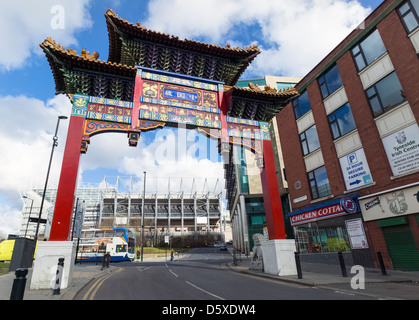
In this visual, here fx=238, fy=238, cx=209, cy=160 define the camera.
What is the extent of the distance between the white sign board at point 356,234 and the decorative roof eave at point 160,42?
1334cm

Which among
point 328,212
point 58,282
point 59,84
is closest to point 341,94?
point 328,212

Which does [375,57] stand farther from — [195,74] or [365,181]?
[195,74]

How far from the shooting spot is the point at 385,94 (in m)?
15.7

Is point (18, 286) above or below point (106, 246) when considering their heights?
below

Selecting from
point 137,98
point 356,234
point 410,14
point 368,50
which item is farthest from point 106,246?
point 410,14

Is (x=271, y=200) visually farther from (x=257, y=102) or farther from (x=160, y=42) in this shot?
(x=160, y=42)

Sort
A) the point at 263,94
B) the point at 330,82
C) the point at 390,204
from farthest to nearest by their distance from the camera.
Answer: the point at 330,82
the point at 263,94
the point at 390,204

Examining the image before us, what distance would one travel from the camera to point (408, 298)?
23.4ft

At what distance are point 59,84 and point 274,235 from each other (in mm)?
14513

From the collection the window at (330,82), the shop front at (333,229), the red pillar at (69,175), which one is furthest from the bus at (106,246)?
the window at (330,82)

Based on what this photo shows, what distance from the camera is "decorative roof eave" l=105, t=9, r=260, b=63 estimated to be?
12.2m

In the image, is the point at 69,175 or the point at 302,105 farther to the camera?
the point at 302,105

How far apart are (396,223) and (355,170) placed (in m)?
4.33

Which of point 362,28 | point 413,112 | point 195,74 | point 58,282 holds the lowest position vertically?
point 58,282
